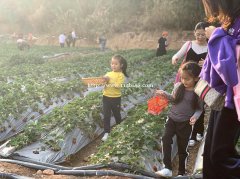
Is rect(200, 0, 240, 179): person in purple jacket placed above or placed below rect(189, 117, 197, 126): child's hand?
above

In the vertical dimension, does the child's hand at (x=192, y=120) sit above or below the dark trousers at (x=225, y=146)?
below

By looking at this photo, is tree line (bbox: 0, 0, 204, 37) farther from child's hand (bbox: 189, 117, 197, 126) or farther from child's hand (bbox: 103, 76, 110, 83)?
child's hand (bbox: 189, 117, 197, 126)

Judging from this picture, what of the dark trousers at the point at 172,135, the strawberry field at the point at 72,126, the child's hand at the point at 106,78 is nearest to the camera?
the dark trousers at the point at 172,135

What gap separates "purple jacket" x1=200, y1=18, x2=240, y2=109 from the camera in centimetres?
252

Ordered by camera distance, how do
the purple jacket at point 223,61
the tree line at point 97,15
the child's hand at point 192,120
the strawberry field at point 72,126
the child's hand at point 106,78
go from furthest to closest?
the tree line at point 97,15, the child's hand at point 106,78, the strawberry field at point 72,126, the child's hand at point 192,120, the purple jacket at point 223,61

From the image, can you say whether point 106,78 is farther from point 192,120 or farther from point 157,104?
point 192,120

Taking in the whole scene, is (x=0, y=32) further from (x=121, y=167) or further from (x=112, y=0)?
(x=121, y=167)

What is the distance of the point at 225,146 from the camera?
270cm

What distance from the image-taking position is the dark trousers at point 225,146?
8.80 feet

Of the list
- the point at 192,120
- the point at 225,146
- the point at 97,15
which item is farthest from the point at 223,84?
the point at 97,15

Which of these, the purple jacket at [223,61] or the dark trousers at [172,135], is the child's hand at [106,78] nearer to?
the dark trousers at [172,135]

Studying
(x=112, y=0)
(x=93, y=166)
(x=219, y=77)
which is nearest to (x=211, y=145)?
(x=219, y=77)

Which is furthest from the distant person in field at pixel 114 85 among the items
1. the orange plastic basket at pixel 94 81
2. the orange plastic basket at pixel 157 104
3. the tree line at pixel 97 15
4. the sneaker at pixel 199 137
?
the tree line at pixel 97 15

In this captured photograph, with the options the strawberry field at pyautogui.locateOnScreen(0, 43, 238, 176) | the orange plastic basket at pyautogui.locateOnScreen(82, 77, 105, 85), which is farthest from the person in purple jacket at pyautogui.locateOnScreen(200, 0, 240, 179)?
the orange plastic basket at pyautogui.locateOnScreen(82, 77, 105, 85)
